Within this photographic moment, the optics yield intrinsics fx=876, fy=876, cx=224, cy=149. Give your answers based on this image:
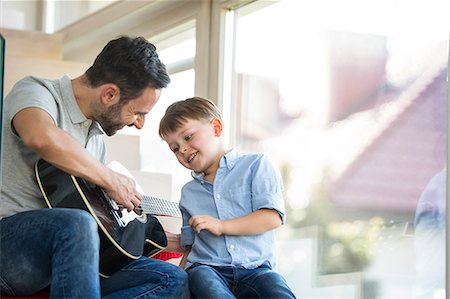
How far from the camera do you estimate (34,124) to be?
6.85 feet

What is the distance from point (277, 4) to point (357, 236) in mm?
1024

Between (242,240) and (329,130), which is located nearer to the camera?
(242,240)

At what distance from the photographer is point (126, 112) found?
2.38 meters

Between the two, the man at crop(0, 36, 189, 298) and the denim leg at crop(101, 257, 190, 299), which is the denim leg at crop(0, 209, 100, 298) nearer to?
the man at crop(0, 36, 189, 298)

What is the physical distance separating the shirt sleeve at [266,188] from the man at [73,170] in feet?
0.93

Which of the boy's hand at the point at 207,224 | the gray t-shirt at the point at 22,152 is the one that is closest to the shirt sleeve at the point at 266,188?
the boy's hand at the point at 207,224

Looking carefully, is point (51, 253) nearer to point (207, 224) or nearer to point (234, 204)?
point (207, 224)

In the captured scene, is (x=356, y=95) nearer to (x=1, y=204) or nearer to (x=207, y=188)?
(x=207, y=188)

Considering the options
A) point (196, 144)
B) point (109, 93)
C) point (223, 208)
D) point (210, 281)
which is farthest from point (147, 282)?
point (109, 93)

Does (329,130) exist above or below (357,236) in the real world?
above

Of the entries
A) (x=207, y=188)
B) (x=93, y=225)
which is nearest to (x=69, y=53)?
(x=207, y=188)

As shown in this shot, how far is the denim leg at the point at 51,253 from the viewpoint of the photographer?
6.30 ft

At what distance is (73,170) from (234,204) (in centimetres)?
48

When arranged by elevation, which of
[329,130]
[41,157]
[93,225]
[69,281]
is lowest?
[69,281]
